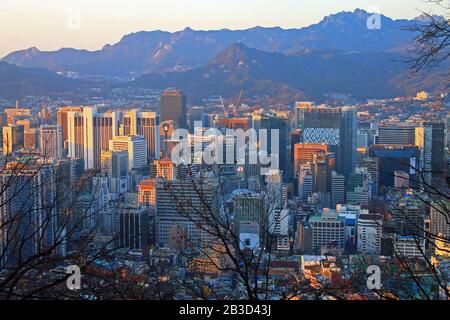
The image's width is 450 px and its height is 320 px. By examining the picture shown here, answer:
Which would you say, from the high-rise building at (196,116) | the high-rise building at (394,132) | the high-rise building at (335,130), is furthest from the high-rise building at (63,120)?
the high-rise building at (394,132)

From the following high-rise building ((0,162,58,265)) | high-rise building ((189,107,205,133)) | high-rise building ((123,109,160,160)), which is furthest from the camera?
high-rise building ((189,107,205,133))

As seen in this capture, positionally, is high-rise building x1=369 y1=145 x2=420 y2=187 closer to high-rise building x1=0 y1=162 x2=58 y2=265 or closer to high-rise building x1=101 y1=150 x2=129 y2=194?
high-rise building x1=0 y1=162 x2=58 y2=265

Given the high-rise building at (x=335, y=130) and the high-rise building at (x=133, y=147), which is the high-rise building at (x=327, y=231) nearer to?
the high-rise building at (x=133, y=147)

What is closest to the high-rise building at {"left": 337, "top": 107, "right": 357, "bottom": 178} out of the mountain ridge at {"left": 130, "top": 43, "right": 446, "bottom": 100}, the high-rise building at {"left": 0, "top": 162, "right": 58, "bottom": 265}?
the mountain ridge at {"left": 130, "top": 43, "right": 446, "bottom": 100}

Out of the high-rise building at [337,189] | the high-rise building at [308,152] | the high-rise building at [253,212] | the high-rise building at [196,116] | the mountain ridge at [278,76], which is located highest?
the mountain ridge at [278,76]

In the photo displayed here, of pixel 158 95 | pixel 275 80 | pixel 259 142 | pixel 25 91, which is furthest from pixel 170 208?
pixel 158 95

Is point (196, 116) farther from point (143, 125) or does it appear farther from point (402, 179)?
point (402, 179)
